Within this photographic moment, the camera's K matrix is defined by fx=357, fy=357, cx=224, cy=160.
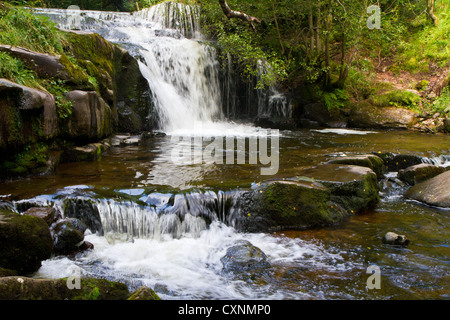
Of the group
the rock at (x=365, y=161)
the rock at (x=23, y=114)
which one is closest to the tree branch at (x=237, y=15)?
the rock at (x=365, y=161)

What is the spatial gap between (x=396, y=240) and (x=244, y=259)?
7.13 feet

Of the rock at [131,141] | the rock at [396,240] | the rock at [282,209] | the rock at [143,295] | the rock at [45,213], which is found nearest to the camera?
the rock at [143,295]

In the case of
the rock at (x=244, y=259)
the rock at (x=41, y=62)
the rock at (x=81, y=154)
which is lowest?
the rock at (x=244, y=259)

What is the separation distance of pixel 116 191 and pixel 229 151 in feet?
13.6

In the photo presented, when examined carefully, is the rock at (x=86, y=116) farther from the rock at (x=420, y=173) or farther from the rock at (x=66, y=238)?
the rock at (x=420, y=173)

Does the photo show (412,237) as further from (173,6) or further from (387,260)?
(173,6)

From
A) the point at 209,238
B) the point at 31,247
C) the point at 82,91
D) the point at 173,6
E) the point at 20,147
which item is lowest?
the point at 209,238

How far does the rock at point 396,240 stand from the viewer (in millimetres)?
4930

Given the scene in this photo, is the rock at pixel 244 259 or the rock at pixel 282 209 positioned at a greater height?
the rock at pixel 282 209

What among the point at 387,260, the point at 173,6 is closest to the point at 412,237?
the point at 387,260

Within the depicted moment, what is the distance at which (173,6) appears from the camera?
1822 centimetres

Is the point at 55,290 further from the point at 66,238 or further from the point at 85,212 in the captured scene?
the point at 85,212

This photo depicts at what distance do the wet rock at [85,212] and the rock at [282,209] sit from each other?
215 cm

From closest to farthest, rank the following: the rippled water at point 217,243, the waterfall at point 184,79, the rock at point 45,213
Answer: the rippled water at point 217,243
the rock at point 45,213
the waterfall at point 184,79
